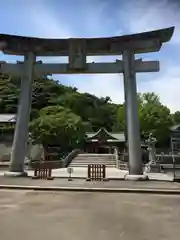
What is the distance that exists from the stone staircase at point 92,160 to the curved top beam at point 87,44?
15.8m

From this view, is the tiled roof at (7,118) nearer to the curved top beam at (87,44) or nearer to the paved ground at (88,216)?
the curved top beam at (87,44)

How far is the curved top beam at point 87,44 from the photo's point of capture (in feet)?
60.9

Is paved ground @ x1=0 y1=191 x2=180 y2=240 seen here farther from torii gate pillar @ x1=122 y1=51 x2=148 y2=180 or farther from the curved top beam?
the curved top beam

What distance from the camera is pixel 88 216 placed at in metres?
7.91

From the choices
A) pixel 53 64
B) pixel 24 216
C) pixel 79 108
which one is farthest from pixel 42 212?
pixel 79 108

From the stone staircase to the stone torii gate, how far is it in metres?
14.9

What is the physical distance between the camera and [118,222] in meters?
7.25

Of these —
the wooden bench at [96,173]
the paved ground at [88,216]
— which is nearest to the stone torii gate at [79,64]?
the wooden bench at [96,173]

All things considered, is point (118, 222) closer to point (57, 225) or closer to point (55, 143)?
point (57, 225)

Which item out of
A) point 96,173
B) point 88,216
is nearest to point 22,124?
point 96,173

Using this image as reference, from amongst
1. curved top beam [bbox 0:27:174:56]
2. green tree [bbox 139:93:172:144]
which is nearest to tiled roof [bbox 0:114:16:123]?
green tree [bbox 139:93:172:144]

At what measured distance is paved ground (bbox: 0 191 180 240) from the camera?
20.2 ft

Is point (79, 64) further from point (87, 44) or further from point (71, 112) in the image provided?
point (71, 112)

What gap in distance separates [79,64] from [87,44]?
1.33 meters
